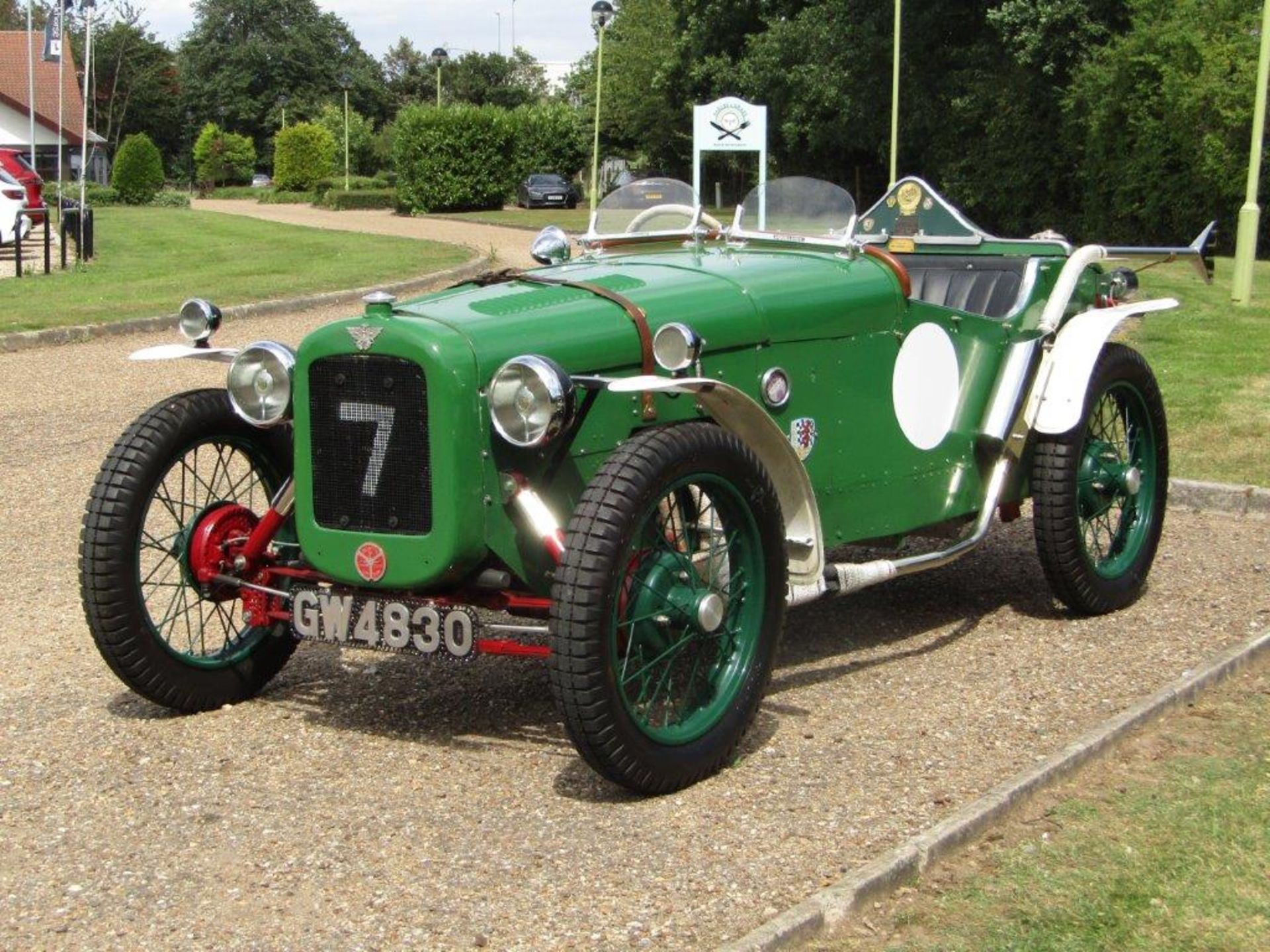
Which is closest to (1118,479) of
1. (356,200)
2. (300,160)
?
(356,200)

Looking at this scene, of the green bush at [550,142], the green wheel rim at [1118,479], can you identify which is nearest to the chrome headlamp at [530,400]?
the green wheel rim at [1118,479]

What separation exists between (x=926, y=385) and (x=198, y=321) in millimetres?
2519

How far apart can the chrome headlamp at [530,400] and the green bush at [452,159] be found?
41.9 metres

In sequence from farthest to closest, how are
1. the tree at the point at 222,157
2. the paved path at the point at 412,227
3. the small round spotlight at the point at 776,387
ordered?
the tree at the point at 222,157 → the paved path at the point at 412,227 → the small round spotlight at the point at 776,387

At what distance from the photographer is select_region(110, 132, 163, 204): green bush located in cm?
5384

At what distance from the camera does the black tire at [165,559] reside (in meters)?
4.82

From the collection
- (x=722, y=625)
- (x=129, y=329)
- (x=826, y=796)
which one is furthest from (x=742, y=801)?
(x=129, y=329)

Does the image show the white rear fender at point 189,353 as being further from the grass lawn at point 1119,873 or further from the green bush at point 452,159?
the green bush at point 452,159

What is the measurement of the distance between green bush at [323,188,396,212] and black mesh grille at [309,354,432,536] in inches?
1867

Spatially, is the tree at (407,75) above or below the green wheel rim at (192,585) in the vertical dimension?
above

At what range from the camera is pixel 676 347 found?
4605mm

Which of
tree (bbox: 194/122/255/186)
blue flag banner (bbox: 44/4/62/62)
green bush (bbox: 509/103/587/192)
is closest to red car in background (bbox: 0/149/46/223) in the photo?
blue flag banner (bbox: 44/4/62/62)

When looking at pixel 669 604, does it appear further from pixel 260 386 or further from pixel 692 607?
pixel 260 386

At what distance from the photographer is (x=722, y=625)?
4.70 metres
